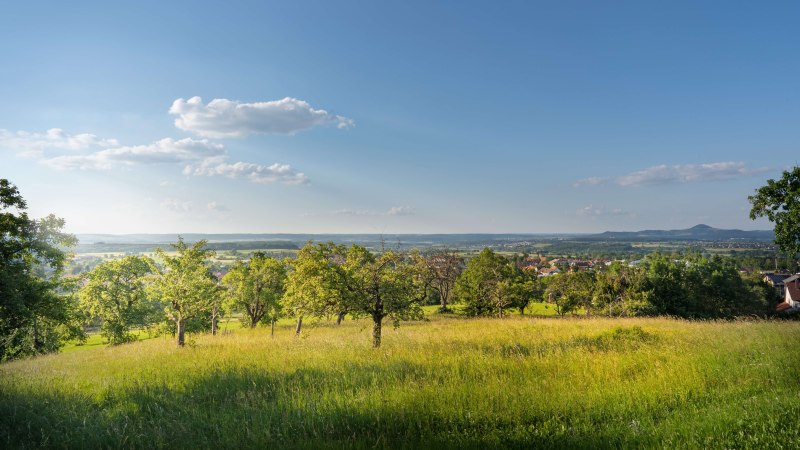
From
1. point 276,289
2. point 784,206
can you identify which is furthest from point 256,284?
point 784,206

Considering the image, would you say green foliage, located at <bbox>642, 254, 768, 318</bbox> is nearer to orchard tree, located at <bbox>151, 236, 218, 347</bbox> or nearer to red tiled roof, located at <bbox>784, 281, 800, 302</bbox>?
orchard tree, located at <bbox>151, 236, 218, 347</bbox>

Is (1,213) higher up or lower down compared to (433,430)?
higher up

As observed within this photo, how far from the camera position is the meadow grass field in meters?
5.81

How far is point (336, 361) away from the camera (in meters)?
11.3

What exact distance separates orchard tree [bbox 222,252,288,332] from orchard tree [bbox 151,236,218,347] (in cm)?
1668

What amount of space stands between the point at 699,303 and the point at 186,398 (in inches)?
2493

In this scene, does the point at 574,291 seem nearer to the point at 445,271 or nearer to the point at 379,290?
the point at 445,271

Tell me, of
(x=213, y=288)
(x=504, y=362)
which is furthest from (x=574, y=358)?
(x=213, y=288)

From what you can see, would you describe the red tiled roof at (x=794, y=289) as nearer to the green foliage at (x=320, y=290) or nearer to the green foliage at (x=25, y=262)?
the green foliage at (x=320, y=290)

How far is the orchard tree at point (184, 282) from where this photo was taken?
754 inches

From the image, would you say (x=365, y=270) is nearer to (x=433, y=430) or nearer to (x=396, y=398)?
(x=396, y=398)

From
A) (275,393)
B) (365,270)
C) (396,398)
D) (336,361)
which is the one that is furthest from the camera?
(365,270)

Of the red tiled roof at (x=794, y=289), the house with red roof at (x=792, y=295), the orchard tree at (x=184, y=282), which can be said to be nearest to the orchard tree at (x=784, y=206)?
the orchard tree at (x=184, y=282)

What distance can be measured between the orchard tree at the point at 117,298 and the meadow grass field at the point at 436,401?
80.1ft
